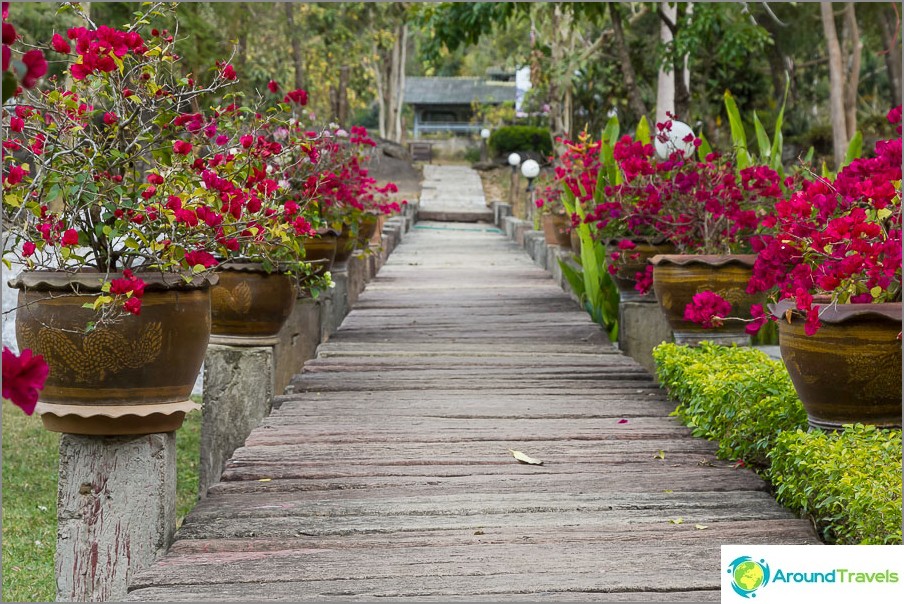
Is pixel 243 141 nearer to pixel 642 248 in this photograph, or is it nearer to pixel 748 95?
pixel 642 248

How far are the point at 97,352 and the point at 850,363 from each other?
8.51 ft

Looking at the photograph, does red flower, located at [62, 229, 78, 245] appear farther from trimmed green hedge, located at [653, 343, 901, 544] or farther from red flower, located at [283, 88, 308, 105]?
red flower, located at [283, 88, 308, 105]

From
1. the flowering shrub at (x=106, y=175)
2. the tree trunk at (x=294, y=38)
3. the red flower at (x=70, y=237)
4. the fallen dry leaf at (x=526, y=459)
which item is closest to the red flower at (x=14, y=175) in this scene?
the flowering shrub at (x=106, y=175)

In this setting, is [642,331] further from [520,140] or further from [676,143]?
[520,140]

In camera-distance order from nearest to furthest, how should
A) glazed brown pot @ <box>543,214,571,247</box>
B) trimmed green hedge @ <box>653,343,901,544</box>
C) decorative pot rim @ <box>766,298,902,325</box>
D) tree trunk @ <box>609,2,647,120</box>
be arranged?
trimmed green hedge @ <box>653,343,901,544</box> → decorative pot rim @ <box>766,298,902,325</box> → glazed brown pot @ <box>543,214,571,247</box> → tree trunk @ <box>609,2,647,120</box>

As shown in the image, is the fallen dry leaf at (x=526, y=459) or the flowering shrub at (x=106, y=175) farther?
the fallen dry leaf at (x=526, y=459)

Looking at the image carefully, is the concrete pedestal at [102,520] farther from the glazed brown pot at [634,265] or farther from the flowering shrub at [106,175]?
the glazed brown pot at [634,265]

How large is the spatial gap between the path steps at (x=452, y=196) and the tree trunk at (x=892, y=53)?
9098mm

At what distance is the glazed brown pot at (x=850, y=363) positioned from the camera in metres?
4.12

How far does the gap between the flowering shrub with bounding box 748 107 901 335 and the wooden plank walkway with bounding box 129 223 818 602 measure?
2.57 ft

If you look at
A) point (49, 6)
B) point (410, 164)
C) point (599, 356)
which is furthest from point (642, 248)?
point (410, 164)

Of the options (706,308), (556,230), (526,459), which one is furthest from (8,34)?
(556,230)

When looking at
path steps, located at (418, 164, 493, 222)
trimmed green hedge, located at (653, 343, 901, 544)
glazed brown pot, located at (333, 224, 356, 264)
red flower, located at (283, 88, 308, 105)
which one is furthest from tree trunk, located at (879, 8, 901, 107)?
trimmed green hedge, located at (653, 343, 901, 544)

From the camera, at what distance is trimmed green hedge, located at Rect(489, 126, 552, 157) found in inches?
1511
